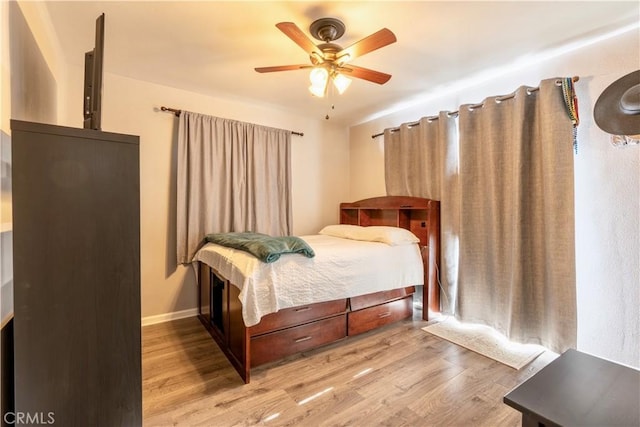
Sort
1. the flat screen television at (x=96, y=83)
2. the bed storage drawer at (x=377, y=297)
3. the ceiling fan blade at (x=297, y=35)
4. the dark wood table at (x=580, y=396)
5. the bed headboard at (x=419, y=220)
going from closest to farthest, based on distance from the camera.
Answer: the dark wood table at (x=580, y=396) → the flat screen television at (x=96, y=83) → the ceiling fan blade at (x=297, y=35) → the bed storage drawer at (x=377, y=297) → the bed headboard at (x=419, y=220)

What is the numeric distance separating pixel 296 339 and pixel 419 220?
1899 millimetres

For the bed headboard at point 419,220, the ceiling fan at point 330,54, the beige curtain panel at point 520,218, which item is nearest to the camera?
the ceiling fan at point 330,54

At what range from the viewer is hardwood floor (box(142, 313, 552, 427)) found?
61.7 inches

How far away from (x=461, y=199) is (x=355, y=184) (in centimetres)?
172

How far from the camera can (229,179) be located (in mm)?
3141

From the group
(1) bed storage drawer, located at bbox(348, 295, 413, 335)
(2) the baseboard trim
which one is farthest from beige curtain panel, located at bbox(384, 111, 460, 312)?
(2) the baseboard trim

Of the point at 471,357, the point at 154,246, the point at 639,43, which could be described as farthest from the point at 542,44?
the point at 154,246

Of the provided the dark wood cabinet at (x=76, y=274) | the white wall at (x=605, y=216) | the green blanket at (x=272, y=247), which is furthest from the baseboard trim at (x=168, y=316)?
the white wall at (x=605, y=216)

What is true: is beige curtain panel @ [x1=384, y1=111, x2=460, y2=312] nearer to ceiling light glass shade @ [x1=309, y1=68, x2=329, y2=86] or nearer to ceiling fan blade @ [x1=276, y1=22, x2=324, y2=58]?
ceiling light glass shade @ [x1=309, y1=68, x2=329, y2=86]

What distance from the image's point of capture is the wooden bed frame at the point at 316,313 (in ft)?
6.45

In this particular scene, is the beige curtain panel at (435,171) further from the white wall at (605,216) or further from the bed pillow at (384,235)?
the white wall at (605,216)

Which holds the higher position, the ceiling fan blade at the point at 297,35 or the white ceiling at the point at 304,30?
the white ceiling at the point at 304,30

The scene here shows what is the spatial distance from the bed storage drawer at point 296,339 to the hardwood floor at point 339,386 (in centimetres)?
10

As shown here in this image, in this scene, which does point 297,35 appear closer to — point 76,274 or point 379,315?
point 76,274
